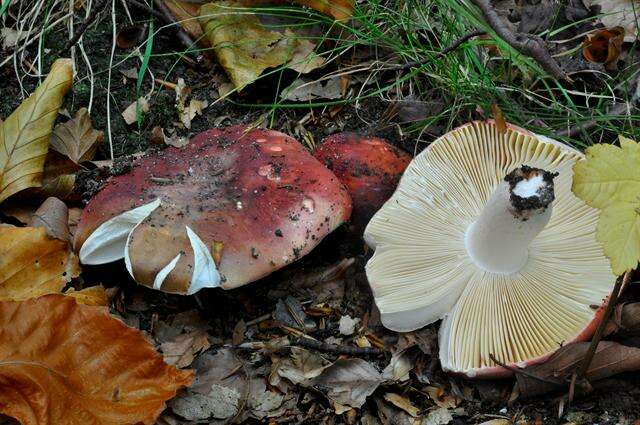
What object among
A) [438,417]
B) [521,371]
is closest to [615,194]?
[521,371]

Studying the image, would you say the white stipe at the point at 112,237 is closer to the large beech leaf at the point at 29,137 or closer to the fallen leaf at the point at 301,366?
the large beech leaf at the point at 29,137

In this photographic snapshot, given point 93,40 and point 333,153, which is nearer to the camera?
point 333,153

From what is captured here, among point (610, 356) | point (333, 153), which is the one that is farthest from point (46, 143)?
point (610, 356)

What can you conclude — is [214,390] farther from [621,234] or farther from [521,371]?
[621,234]

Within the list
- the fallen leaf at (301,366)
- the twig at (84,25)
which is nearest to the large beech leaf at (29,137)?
the twig at (84,25)

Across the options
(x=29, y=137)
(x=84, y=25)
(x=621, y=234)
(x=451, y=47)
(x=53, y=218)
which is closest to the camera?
(x=621, y=234)

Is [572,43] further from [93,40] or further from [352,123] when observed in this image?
[93,40]

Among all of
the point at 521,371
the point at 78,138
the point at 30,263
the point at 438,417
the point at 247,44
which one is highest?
the point at 247,44
